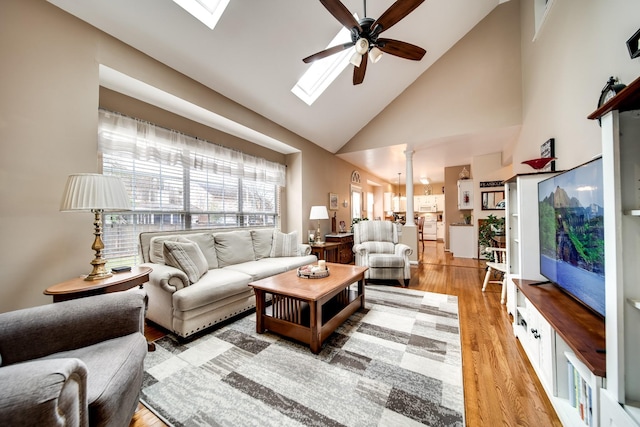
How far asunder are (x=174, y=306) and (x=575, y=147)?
3961 mm

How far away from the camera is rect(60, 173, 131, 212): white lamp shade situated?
1.56 m

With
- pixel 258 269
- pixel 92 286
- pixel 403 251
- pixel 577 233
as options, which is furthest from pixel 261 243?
pixel 577 233

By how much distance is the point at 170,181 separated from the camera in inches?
117

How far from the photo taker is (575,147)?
7.05ft

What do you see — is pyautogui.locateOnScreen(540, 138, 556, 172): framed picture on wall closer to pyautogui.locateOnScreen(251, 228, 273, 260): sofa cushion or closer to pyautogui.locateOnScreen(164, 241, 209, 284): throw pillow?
pyautogui.locateOnScreen(251, 228, 273, 260): sofa cushion

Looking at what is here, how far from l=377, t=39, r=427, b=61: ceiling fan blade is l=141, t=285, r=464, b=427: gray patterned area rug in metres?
2.83

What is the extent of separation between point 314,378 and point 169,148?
2.99 m

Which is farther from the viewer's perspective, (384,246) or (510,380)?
(384,246)

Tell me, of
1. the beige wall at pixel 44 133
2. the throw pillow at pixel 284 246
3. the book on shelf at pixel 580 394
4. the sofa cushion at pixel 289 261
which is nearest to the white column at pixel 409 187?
the sofa cushion at pixel 289 261

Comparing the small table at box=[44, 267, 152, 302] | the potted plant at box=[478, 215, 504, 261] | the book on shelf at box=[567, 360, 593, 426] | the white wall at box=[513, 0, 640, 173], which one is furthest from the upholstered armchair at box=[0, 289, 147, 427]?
the potted plant at box=[478, 215, 504, 261]

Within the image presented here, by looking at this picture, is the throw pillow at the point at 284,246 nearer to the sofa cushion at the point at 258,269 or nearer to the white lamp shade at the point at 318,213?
the sofa cushion at the point at 258,269

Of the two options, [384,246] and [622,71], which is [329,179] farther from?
[622,71]

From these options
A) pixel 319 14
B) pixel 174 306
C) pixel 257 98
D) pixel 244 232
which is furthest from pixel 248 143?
pixel 174 306

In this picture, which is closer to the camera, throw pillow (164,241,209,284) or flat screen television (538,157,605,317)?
flat screen television (538,157,605,317)
